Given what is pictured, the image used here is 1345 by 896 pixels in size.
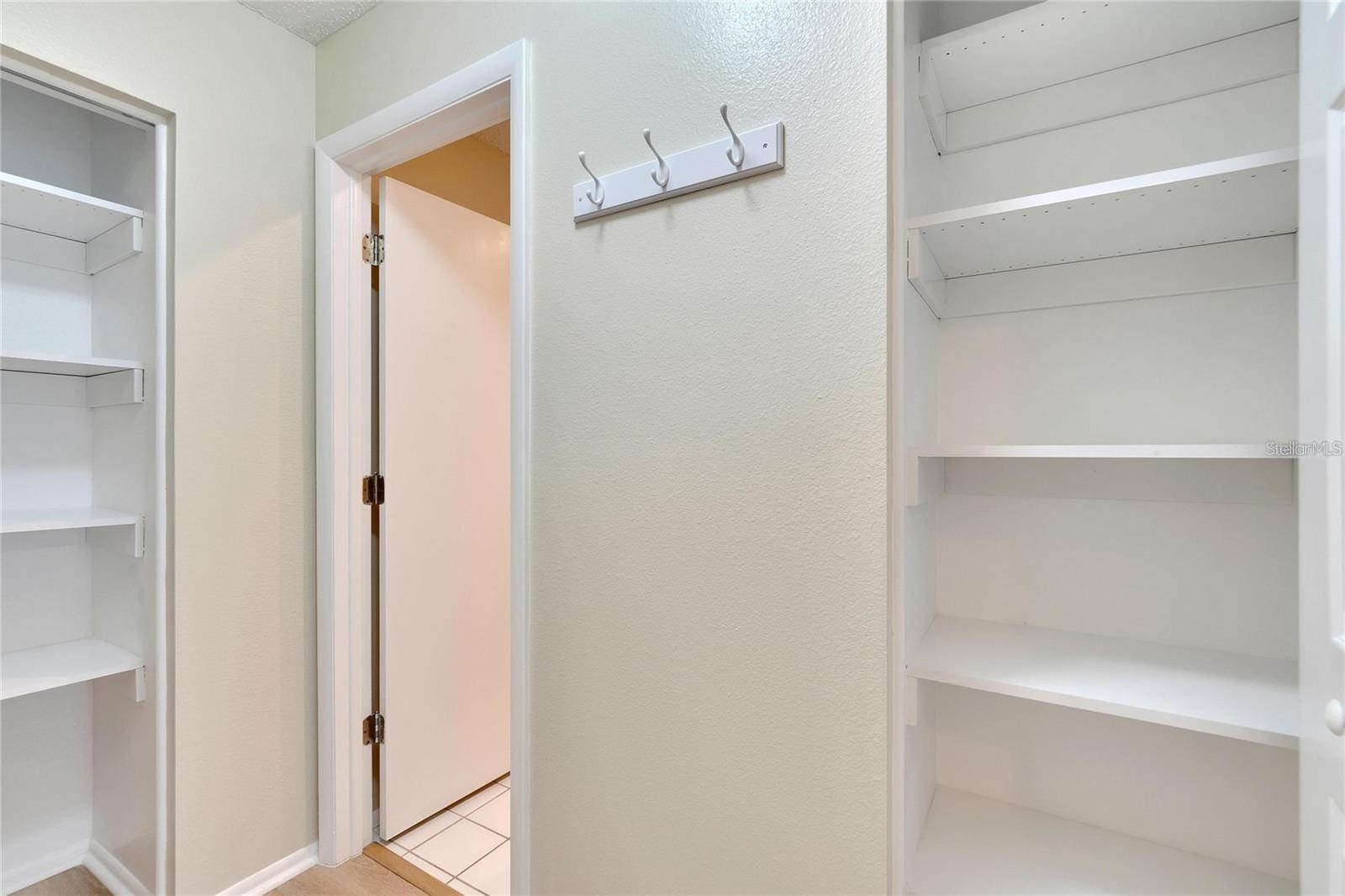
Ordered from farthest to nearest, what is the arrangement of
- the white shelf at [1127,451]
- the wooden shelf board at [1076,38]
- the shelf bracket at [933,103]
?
the shelf bracket at [933,103], the wooden shelf board at [1076,38], the white shelf at [1127,451]

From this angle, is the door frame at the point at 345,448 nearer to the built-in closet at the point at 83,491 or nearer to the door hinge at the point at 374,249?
the door hinge at the point at 374,249

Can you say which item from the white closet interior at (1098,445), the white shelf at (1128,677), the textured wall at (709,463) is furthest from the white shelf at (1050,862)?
the white shelf at (1128,677)

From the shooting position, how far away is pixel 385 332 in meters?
1.91

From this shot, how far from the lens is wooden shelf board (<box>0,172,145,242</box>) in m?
1.44

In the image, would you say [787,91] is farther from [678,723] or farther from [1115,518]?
[678,723]

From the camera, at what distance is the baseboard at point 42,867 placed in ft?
5.66

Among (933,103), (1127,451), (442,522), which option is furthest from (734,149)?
(442,522)

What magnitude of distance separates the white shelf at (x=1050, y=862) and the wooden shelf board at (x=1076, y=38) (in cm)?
144

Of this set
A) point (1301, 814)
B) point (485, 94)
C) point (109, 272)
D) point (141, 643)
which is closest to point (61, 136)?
point (109, 272)

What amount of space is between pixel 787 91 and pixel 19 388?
7.17 feet

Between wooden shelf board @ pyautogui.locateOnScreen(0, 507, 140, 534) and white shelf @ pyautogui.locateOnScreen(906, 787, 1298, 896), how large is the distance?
200 centimetres

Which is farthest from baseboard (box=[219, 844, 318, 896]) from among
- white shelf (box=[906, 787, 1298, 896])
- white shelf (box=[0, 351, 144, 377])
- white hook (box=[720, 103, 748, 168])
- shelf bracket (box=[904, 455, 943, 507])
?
white hook (box=[720, 103, 748, 168])

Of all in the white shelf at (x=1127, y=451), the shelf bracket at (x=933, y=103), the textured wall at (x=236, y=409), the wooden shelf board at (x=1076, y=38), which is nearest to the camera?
the white shelf at (x=1127, y=451)

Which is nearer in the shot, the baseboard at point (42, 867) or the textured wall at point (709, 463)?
the textured wall at point (709, 463)
